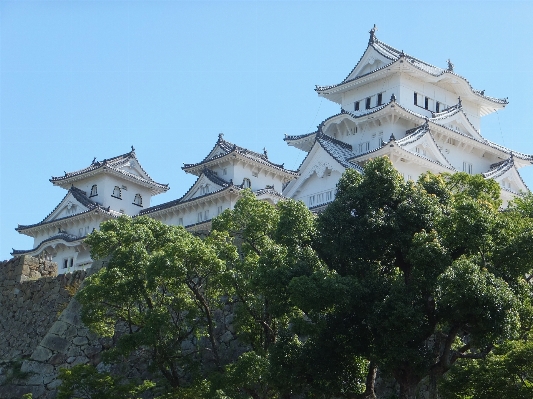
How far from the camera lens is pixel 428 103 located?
164 ft

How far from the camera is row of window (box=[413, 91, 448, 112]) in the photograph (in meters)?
49.6

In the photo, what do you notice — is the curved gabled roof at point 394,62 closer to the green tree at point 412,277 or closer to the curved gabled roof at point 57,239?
the curved gabled roof at point 57,239

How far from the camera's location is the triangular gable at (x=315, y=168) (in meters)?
44.4

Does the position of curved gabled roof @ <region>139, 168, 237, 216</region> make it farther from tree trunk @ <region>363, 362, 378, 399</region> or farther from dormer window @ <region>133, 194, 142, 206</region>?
tree trunk @ <region>363, 362, 378, 399</region>

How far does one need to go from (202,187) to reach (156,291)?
23.6 metres

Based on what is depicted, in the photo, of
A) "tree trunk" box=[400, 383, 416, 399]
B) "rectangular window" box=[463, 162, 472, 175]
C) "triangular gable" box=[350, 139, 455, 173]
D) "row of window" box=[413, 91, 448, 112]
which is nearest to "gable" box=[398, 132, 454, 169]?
"triangular gable" box=[350, 139, 455, 173]

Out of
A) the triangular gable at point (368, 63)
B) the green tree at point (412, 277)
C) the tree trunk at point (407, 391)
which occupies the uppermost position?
the triangular gable at point (368, 63)

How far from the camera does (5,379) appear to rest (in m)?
26.1

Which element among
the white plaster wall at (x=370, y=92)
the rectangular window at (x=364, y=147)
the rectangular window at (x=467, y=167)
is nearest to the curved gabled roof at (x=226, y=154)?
the rectangular window at (x=364, y=147)

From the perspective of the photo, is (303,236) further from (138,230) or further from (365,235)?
(138,230)

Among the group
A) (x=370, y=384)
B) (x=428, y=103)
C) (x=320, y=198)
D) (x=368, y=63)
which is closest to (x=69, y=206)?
(x=320, y=198)

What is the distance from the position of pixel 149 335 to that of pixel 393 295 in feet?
16.8

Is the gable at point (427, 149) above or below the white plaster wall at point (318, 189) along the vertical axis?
above

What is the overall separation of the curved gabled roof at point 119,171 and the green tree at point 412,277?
29890mm
